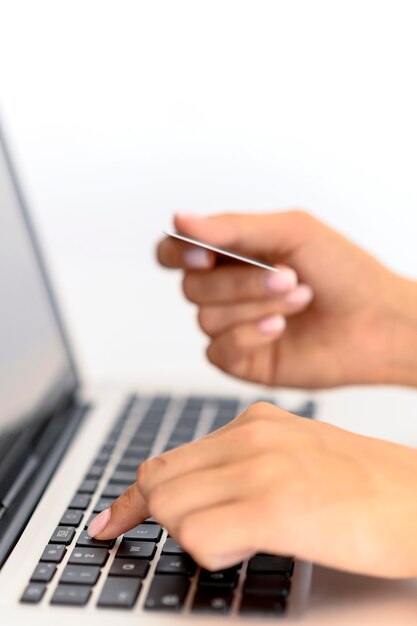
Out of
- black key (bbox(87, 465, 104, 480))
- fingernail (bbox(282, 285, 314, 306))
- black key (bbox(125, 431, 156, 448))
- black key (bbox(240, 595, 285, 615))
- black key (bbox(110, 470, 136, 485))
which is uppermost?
fingernail (bbox(282, 285, 314, 306))

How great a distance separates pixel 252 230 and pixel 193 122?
1.32 ft

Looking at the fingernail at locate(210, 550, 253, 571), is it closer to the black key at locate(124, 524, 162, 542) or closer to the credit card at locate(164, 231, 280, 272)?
the black key at locate(124, 524, 162, 542)

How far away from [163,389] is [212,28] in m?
0.43

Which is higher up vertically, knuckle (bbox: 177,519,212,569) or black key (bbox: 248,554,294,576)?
knuckle (bbox: 177,519,212,569)

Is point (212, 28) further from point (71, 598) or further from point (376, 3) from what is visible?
point (71, 598)

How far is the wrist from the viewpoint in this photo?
764 mm

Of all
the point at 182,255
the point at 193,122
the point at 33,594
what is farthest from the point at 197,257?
the point at 193,122

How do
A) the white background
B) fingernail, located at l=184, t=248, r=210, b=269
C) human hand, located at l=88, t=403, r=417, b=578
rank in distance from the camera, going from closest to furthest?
human hand, located at l=88, t=403, r=417, b=578, fingernail, located at l=184, t=248, r=210, b=269, the white background

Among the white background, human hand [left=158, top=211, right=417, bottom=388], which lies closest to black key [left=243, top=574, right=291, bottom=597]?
human hand [left=158, top=211, right=417, bottom=388]

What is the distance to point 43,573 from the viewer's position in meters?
0.54

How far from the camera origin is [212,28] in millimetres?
994

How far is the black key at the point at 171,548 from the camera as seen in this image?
22.0 inches

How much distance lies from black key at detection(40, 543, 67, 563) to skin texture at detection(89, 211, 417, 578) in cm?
2

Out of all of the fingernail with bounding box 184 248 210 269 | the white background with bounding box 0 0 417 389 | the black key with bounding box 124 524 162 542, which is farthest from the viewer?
the white background with bounding box 0 0 417 389
